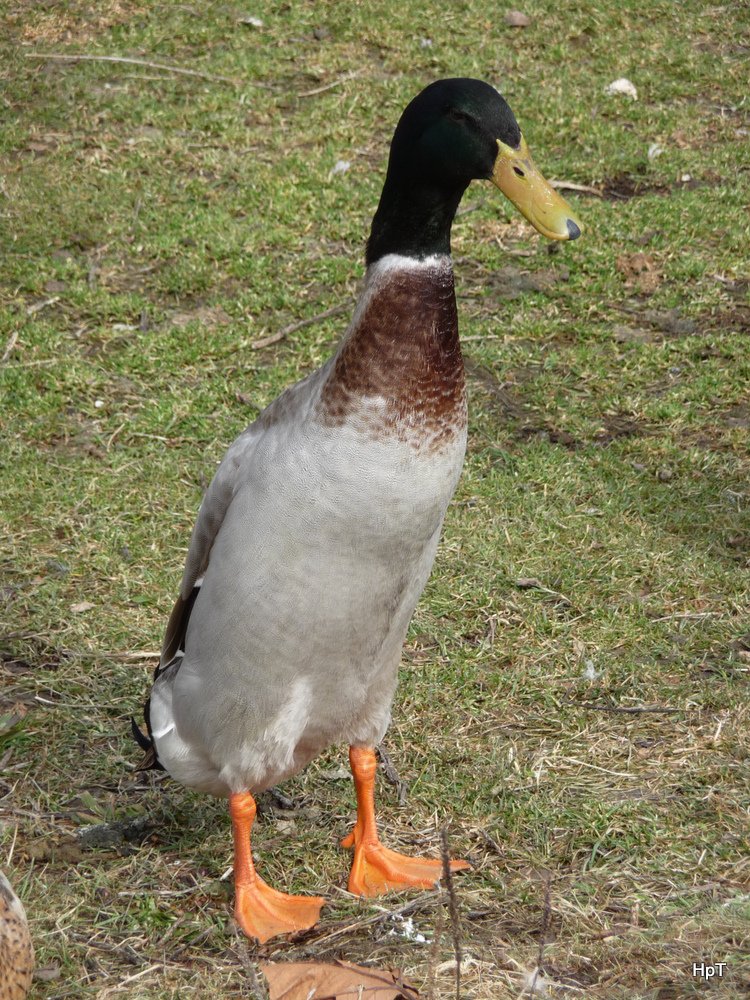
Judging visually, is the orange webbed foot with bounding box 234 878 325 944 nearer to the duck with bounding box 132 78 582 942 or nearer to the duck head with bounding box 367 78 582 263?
the duck with bounding box 132 78 582 942

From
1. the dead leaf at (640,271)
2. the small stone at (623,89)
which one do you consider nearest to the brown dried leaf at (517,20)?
the small stone at (623,89)

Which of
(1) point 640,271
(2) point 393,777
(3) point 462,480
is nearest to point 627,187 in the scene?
(1) point 640,271

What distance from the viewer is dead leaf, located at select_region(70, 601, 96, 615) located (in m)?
4.22

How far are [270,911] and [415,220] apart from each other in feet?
5.49

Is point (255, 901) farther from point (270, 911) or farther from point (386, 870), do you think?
point (386, 870)

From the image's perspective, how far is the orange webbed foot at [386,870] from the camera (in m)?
3.19

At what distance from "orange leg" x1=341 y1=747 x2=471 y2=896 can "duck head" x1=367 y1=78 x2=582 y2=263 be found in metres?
1.33

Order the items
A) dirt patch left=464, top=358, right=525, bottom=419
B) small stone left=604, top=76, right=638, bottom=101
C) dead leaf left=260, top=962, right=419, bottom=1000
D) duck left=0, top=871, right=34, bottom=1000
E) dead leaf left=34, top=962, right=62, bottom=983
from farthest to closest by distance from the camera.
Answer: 1. small stone left=604, top=76, right=638, bottom=101
2. dirt patch left=464, top=358, right=525, bottom=419
3. dead leaf left=34, top=962, right=62, bottom=983
4. duck left=0, top=871, right=34, bottom=1000
5. dead leaf left=260, top=962, right=419, bottom=1000

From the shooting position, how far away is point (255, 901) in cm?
308

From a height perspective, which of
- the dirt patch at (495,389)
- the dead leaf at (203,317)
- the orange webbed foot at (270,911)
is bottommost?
the dirt patch at (495,389)

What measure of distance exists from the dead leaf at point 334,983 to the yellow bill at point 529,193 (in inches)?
62.4

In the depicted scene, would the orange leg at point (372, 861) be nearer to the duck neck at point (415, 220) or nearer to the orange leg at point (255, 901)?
the orange leg at point (255, 901)

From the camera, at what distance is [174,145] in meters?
7.05

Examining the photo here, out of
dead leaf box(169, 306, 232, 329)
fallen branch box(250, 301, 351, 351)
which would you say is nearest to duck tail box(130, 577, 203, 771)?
fallen branch box(250, 301, 351, 351)
